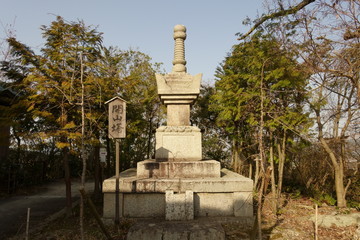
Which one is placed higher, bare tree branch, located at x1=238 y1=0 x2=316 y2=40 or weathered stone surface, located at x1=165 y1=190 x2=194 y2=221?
bare tree branch, located at x1=238 y1=0 x2=316 y2=40

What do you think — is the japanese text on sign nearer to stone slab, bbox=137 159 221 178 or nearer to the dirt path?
stone slab, bbox=137 159 221 178

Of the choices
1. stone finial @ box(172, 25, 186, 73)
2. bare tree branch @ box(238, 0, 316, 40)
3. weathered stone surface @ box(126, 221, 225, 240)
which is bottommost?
weathered stone surface @ box(126, 221, 225, 240)

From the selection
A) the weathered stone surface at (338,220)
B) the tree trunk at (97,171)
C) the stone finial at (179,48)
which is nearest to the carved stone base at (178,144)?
the stone finial at (179,48)

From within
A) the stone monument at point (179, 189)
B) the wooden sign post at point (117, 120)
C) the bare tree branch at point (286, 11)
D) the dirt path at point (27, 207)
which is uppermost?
the bare tree branch at point (286, 11)

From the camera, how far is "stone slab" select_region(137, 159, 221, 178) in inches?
226

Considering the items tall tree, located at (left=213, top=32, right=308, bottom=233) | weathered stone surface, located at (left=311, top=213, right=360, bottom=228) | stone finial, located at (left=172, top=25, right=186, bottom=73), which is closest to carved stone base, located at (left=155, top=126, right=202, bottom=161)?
tall tree, located at (left=213, top=32, right=308, bottom=233)

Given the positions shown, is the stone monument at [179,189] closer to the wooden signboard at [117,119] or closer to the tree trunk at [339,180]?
the wooden signboard at [117,119]

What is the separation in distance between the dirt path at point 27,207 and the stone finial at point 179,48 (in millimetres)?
5373

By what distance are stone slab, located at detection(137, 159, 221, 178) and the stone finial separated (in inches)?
107

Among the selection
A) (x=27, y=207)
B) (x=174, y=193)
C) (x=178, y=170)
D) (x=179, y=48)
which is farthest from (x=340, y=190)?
(x=27, y=207)

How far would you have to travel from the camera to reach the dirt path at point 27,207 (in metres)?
5.96

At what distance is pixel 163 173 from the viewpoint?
18.9 feet

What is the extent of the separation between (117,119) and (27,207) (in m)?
5.67

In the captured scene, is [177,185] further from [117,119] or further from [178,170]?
[117,119]
